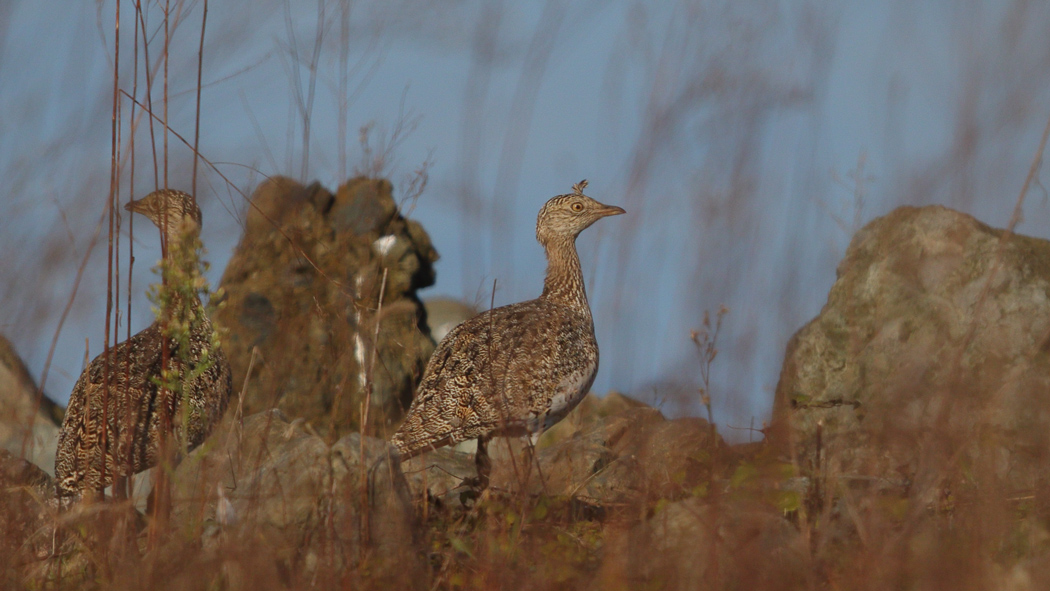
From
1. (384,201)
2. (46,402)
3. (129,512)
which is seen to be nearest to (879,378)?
(129,512)

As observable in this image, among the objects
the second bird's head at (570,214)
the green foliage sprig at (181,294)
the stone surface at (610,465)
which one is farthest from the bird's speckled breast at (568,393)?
the green foliage sprig at (181,294)

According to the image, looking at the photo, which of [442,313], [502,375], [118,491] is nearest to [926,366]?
[118,491]

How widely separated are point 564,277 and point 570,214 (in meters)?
0.49

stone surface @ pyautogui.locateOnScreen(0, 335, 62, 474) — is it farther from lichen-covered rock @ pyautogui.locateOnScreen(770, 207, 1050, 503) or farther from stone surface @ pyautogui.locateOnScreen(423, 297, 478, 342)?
stone surface @ pyautogui.locateOnScreen(423, 297, 478, 342)

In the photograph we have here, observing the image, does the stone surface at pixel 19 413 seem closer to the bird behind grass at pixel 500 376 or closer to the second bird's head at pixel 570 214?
the bird behind grass at pixel 500 376

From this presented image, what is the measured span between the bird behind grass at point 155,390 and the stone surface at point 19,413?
0.65ft

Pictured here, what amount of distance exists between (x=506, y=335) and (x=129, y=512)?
3.35 meters

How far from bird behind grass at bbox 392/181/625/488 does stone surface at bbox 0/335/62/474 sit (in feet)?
5.99

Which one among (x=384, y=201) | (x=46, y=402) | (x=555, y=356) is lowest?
(x=555, y=356)

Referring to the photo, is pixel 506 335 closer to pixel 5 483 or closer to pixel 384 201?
pixel 5 483

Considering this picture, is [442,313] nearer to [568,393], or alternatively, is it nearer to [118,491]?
[568,393]

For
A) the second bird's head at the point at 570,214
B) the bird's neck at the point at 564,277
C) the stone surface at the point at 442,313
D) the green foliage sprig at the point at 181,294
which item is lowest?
the green foliage sprig at the point at 181,294

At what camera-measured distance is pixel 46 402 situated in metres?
10.0

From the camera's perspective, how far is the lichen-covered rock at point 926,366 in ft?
8.76
